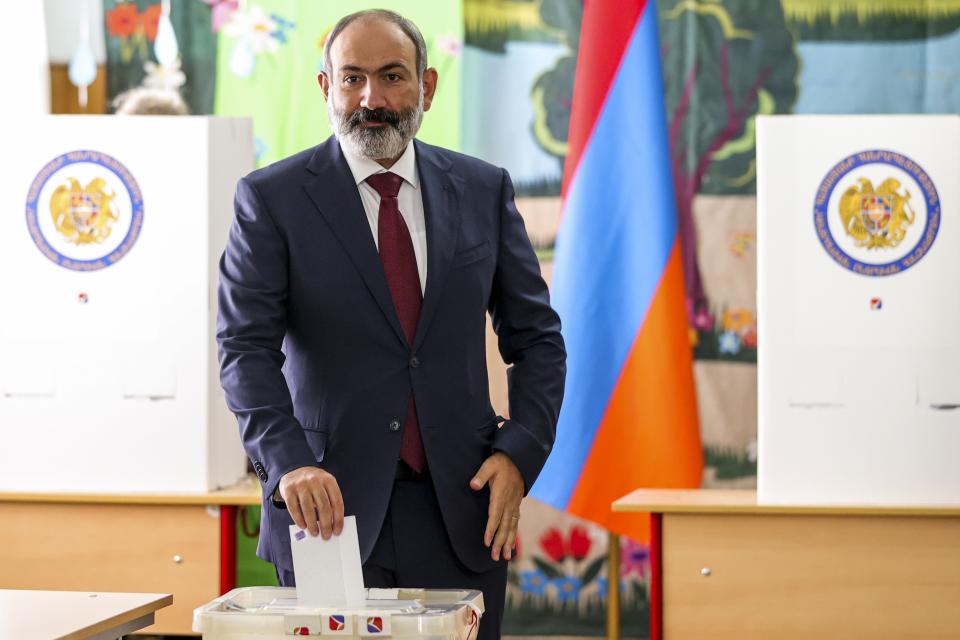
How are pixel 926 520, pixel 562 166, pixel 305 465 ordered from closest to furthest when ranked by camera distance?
pixel 305 465, pixel 926 520, pixel 562 166

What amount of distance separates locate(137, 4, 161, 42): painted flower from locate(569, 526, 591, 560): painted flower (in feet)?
5.81

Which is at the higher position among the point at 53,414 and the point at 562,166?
the point at 562,166

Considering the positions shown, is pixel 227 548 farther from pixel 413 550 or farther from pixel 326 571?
pixel 326 571

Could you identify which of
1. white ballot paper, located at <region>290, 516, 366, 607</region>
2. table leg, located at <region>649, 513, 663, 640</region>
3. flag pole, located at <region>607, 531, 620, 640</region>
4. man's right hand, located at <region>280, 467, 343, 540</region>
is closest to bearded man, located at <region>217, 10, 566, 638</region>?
man's right hand, located at <region>280, 467, 343, 540</region>

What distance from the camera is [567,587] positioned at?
3.22 metres

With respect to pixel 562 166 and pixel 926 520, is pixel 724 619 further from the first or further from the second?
pixel 562 166

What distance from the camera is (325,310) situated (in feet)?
5.32

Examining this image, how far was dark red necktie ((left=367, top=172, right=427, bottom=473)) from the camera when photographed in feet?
5.36

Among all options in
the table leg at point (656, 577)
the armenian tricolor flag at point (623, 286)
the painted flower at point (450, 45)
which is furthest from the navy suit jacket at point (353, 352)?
the painted flower at point (450, 45)

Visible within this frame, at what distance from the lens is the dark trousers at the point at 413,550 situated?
5.28 ft

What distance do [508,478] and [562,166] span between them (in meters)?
1.69

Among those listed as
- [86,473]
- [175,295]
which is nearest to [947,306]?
[175,295]

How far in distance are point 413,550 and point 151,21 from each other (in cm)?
217

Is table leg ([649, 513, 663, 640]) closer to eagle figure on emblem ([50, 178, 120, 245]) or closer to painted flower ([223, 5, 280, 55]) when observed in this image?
eagle figure on emblem ([50, 178, 120, 245])
